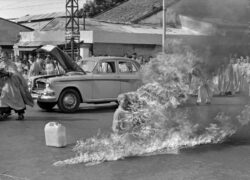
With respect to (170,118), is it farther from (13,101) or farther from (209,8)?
(13,101)

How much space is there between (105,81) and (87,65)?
90 centimetres

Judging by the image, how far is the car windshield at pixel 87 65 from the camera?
45.3 ft

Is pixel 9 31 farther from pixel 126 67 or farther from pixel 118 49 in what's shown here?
pixel 126 67

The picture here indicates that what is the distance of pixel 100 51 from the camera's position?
30.9m

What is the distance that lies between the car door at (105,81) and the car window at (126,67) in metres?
0.23

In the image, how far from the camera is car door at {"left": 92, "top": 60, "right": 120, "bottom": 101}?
44.7 ft

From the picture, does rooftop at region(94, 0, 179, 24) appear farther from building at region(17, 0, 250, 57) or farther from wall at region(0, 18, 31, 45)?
wall at region(0, 18, 31, 45)

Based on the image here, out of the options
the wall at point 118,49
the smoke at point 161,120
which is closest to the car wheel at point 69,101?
the smoke at point 161,120

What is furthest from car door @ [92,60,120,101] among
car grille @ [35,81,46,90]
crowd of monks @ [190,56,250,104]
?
crowd of monks @ [190,56,250,104]

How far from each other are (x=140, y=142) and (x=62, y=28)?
2942 centimetres

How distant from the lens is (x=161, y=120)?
25.1ft

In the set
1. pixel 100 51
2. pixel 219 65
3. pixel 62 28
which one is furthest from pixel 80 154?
pixel 62 28

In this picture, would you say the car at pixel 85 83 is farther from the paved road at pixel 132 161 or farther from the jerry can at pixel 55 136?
the jerry can at pixel 55 136

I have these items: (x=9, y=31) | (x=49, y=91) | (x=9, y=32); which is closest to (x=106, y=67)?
(x=49, y=91)
